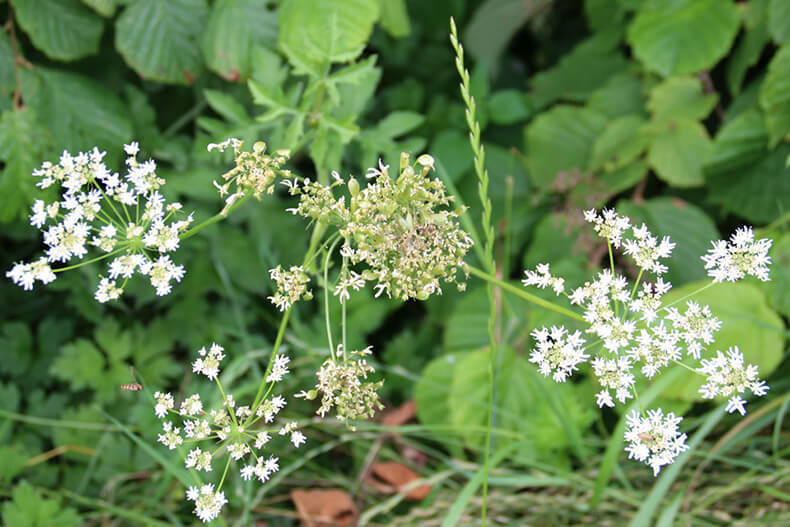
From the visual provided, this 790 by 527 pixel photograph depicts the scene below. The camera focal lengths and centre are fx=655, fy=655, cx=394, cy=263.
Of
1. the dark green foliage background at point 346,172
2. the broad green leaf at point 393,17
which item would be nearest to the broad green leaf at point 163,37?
the dark green foliage background at point 346,172

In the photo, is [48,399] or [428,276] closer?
[428,276]

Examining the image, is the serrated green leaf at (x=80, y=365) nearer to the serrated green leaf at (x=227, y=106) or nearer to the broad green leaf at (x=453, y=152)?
the serrated green leaf at (x=227, y=106)

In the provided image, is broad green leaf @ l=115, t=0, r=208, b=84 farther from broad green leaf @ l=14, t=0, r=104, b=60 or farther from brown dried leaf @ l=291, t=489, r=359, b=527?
brown dried leaf @ l=291, t=489, r=359, b=527

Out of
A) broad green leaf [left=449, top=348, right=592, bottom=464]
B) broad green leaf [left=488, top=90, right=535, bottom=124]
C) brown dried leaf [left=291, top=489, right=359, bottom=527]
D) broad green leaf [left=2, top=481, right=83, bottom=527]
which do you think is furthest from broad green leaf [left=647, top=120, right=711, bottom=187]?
broad green leaf [left=2, top=481, right=83, bottom=527]

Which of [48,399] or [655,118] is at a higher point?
[655,118]

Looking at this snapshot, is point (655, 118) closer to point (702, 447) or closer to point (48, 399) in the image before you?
point (702, 447)

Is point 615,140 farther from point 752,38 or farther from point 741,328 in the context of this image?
point 741,328

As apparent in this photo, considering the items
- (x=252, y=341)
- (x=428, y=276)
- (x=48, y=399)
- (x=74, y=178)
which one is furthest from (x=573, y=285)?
(x=48, y=399)
